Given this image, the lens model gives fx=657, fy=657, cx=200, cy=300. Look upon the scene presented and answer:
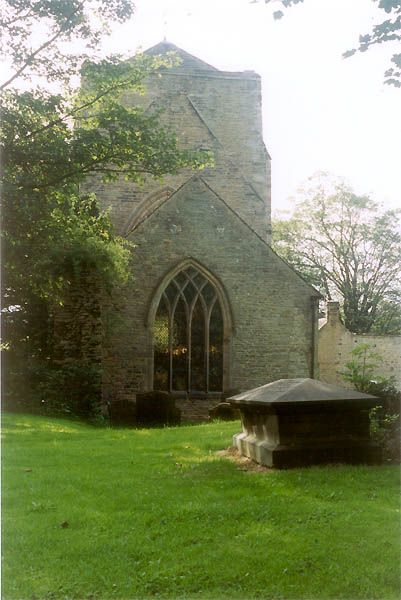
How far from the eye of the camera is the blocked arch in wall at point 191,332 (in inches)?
765

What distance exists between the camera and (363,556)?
15.1 feet

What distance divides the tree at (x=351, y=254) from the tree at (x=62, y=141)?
28.6 metres

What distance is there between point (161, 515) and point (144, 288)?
Result: 13.9 m

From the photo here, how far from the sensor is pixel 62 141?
13.7m

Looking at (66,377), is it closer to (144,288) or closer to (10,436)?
(144,288)

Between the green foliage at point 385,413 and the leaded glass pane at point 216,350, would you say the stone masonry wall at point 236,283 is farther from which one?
the green foliage at point 385,413

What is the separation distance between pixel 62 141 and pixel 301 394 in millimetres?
8425

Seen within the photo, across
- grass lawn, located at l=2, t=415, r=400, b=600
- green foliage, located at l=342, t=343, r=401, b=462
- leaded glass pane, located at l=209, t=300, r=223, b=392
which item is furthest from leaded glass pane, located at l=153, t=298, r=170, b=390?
grass lawn, located at l=2, t=415, r=400, b=600

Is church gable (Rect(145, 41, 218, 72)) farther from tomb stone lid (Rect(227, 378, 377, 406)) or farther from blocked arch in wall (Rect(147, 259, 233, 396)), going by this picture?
tomb stone lid (Rect(227, 378, 377, 406))

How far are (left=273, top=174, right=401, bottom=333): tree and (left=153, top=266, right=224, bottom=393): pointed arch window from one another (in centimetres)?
2481

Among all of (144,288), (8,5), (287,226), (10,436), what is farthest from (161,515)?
(287,226)

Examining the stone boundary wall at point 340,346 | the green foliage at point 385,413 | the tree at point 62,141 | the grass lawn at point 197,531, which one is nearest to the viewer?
the grass lawn at point 197,531

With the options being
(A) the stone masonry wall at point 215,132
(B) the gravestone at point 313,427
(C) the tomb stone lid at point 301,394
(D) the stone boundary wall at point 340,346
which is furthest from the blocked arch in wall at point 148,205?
(B) the gravestone at point 313,427

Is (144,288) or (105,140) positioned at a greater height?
(105,140)
